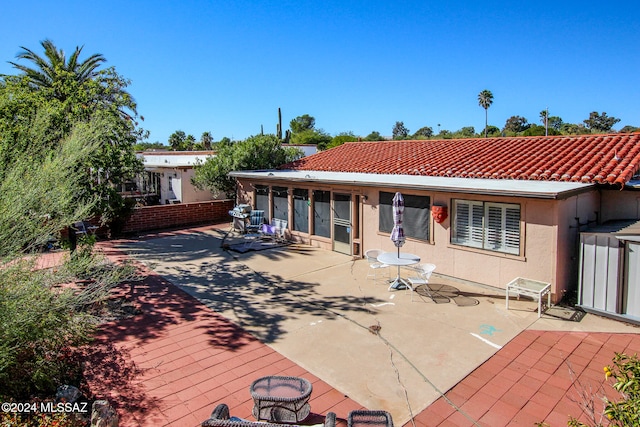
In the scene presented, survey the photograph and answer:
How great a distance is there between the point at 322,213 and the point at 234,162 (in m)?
7.13

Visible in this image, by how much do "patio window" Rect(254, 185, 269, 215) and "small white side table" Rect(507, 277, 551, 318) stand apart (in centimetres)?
1058

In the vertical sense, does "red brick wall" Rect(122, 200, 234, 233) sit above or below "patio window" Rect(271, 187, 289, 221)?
below

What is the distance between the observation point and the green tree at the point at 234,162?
781 inches

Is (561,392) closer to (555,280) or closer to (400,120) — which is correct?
(555,280)

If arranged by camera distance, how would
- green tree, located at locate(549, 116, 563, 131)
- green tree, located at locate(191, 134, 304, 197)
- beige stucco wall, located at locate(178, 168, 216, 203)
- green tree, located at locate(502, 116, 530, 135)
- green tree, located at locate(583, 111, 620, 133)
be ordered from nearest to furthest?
1. green tree, located at locate(191, 134, 304, 197)
2. beige stucco wall, located at locate(178, 168, 216, 203)
3. green tree, located at locate(583, 111, 620, 133)
4. green tree, located at locate(502, 116, 530, 135)
5. green tree, located at locate(549, 116, 563, 131)

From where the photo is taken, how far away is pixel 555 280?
870 centimetres

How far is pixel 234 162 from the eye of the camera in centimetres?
1981

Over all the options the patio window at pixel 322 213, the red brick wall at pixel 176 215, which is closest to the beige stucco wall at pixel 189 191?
the red brick wall at pixel 176 215

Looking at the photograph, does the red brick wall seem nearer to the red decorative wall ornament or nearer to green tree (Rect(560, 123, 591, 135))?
the red decorative wall ornament

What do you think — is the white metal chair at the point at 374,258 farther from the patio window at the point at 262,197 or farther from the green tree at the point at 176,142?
the green tree at the point at 176,142

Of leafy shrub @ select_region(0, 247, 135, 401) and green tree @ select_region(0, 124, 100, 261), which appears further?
green tree @ select_region(0, 124, 100, 261)

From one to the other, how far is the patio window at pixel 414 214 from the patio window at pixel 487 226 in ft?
2.73

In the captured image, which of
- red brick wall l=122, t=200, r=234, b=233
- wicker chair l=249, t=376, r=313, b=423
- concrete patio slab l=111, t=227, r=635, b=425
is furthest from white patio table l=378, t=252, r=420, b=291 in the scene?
red brick wall l=122, t=200, r=234, b=233

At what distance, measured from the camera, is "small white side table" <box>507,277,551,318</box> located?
27.2 ft
